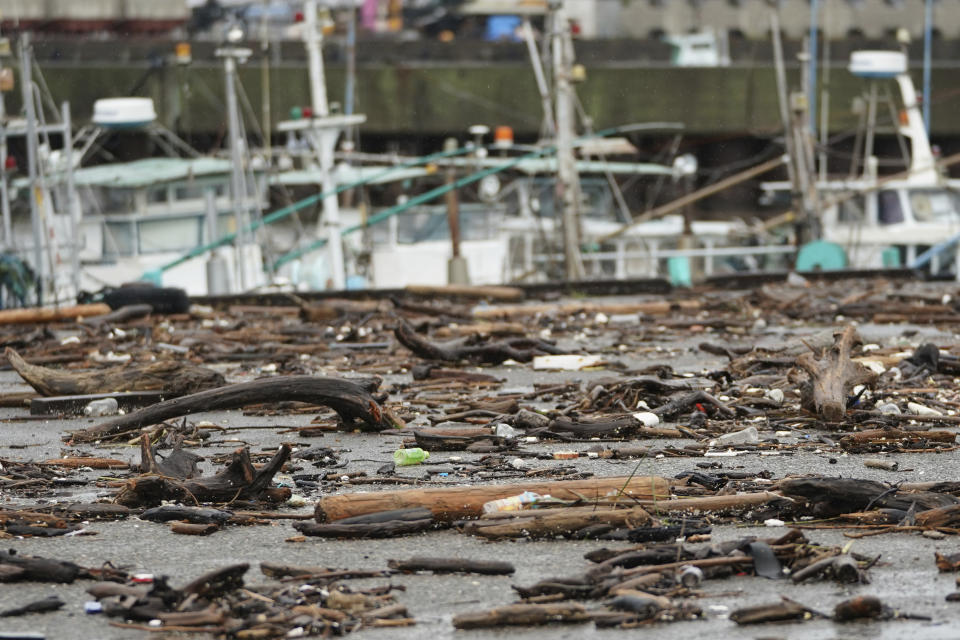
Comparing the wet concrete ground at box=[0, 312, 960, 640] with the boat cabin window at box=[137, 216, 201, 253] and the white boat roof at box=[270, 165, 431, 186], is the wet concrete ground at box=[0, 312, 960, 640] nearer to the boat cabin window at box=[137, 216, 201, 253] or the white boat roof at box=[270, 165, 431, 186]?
the boat cabin window at box=[137, 216, 201, 253]

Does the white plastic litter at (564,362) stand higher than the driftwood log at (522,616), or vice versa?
the driftwood log at (522,616)

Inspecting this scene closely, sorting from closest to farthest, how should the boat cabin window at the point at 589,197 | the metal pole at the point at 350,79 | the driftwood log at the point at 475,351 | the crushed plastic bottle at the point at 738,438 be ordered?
the crushed plastic bottle at the point at 738,438 → the driftwood log at the point at 475,351 → the boat cabin window at the point at 589,197 → the metal pole at the point at 350,79

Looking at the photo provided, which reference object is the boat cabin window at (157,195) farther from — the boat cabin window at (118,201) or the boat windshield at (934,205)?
the boat windshield at (934,205)

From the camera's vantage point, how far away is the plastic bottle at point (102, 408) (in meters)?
9.45

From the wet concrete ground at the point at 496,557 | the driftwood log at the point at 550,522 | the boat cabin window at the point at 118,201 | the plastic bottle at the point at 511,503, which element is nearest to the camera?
the wet concrete ground at the point at 496,557

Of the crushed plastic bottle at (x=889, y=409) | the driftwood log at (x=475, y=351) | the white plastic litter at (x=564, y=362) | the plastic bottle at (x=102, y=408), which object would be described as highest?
the crushed plastic bottle at (x=889, y=409)

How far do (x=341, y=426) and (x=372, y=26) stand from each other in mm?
42233

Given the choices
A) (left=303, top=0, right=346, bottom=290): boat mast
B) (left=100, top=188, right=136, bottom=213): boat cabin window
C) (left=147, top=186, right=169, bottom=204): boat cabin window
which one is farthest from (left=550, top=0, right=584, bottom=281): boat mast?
(left=100, top=188, right=136, bottom=213): boat cabin window

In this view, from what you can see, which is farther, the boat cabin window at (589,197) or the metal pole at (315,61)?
the boat cabin window at (589,197)

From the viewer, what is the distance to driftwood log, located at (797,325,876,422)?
818cm

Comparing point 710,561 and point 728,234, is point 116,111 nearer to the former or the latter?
point 728,234

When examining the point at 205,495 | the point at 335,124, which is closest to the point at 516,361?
the point at 205,495

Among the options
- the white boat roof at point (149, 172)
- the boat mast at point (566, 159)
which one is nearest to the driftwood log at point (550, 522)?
the boat mast at point (566, 159)

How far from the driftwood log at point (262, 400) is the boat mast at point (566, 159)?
15.2 metres
